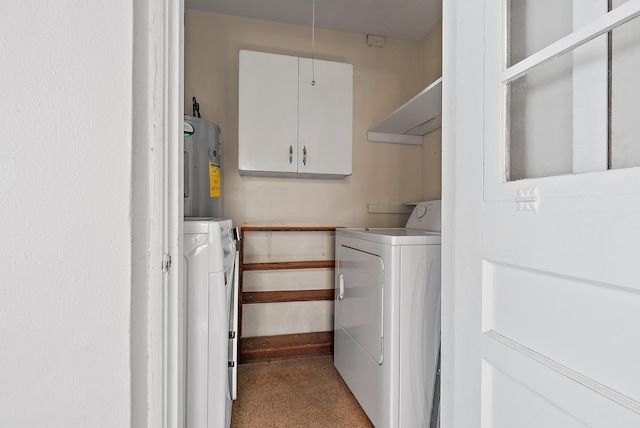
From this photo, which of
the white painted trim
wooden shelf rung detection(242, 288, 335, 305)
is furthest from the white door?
wooden shelf rung detection(242, 288, 335, 305)

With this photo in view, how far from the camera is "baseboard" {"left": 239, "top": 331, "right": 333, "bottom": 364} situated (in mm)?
2312

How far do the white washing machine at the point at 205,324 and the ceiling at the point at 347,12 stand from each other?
1.92 metres

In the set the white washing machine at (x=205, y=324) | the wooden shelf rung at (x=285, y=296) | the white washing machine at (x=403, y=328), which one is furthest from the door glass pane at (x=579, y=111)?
the wooden shelf rung at (x=285, y=296)

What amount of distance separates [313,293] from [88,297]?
1904 millimetres

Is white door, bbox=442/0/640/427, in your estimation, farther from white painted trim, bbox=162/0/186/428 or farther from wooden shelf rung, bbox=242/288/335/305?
wooden shelf rung, bbox=242/288/335/305

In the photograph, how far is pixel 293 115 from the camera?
218cm

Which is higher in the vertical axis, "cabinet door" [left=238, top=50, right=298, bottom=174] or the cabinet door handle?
"cabinet door" [left=238, top=50, right=298, bottom=174]

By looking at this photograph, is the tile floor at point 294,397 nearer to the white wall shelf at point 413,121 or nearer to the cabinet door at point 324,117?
the cabinet door at point 324,117

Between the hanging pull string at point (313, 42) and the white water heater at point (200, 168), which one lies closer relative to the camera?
the white water heater at point (200, 168)

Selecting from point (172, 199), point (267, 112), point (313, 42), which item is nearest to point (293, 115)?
point (267, 112)

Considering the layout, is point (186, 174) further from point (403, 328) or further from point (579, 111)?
point (579, 111)

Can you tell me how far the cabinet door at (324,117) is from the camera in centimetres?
220

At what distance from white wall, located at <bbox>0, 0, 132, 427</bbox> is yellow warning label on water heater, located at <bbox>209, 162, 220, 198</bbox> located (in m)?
1.04

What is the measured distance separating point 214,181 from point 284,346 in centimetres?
142
